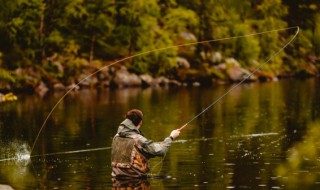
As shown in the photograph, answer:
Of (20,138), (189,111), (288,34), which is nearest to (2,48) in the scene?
(189,111)

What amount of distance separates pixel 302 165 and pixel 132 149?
518 cm

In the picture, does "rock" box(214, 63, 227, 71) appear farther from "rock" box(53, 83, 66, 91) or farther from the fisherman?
the fisherman

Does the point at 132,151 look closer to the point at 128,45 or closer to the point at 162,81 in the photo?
the point at 162,81

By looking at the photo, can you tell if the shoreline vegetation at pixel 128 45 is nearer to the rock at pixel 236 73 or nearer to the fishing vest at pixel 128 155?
the rock at pixel 236 73

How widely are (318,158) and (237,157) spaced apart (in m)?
2.16

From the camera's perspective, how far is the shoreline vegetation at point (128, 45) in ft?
203

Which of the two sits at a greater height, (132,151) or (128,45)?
(128,45)

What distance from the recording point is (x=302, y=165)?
66.1 feet

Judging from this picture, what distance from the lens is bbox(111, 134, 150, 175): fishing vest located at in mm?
17125

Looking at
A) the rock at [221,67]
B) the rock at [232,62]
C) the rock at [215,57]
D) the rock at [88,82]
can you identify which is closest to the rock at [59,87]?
the rock at [88,82]

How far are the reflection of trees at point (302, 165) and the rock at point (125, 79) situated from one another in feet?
135

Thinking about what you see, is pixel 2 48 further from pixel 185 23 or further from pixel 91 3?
pixel 185 23

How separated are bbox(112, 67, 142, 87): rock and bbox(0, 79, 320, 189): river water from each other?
18720 mm

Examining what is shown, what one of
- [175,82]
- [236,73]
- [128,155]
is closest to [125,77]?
[175,82]
